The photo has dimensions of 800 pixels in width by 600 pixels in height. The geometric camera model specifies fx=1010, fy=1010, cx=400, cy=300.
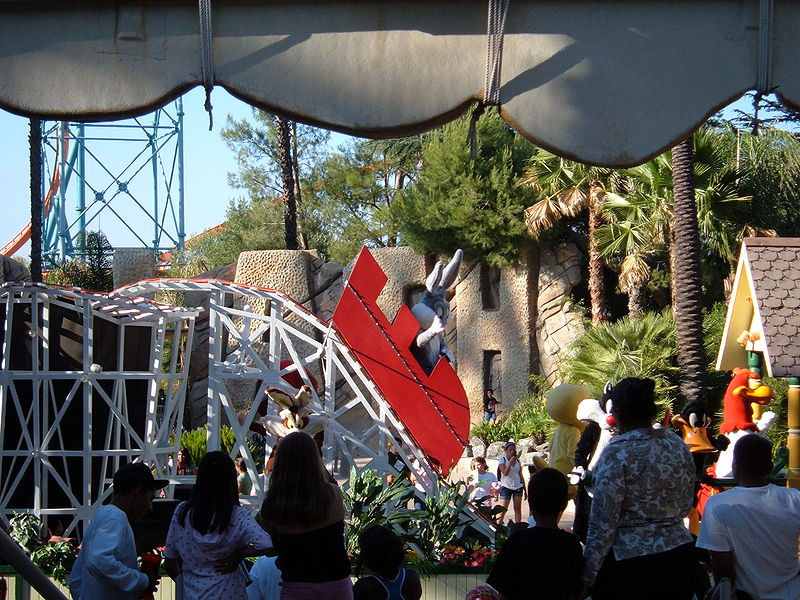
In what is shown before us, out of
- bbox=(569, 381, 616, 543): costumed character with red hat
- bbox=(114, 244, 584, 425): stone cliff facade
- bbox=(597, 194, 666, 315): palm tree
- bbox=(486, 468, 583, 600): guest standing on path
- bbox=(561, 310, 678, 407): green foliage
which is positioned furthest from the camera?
bbox=(114, 244, 584, 425): stone cliff facade

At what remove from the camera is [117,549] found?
397 centimetres

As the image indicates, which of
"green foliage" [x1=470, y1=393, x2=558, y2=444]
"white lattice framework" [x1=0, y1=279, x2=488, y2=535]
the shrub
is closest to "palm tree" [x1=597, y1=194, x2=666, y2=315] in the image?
"green foliage" [x1=470, y1=393, x2=558, y2=444]

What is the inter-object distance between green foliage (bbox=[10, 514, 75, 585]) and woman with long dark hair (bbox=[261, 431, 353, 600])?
13.3ft

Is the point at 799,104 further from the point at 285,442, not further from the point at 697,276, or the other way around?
the point at 697,276

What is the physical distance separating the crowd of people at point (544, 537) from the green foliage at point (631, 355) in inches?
643

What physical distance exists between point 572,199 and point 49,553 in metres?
18.0

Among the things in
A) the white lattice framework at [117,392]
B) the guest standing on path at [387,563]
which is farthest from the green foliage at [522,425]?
the guest standing on path at [387,563]

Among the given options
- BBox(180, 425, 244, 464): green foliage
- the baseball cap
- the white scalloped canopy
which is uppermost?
the white scalloped canopy

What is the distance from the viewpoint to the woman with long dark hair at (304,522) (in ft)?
12.5

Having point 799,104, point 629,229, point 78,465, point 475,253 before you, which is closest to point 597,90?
point 799,104

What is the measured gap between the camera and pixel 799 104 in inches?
118

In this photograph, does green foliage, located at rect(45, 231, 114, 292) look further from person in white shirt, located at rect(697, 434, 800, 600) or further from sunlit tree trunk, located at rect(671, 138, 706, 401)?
person in white shirt, located at rect(697, 434, 800, 600)

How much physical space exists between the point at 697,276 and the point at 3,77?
1622 cm

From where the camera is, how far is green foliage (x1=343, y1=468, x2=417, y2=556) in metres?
→ 8.47
